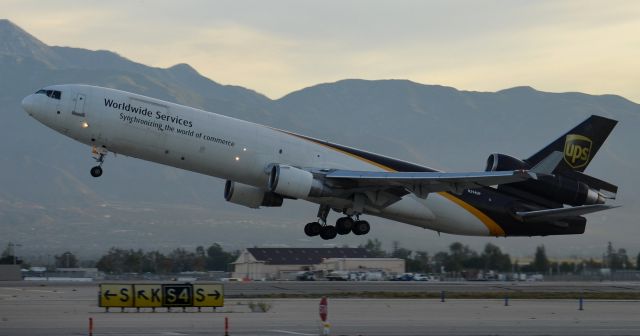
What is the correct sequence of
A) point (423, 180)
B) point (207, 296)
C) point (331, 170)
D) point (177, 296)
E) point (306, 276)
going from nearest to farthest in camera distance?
point (177, 296)
point (207, 296)
point (423, 180)
point (331, 170)
point (306, 276)

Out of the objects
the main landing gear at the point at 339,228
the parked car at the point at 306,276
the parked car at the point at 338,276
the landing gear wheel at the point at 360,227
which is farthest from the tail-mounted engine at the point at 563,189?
the parked car at the point at 306,276

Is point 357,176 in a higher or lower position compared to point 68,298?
higher

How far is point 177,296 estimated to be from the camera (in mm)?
42875

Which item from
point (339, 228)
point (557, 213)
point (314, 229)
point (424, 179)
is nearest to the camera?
point (424, 179)

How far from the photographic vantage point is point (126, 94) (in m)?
47.1

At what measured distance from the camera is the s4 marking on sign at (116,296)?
42.5 meters

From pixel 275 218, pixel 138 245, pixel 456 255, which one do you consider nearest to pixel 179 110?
pixel 456 255

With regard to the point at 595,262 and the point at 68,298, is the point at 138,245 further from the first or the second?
the point at 68,298

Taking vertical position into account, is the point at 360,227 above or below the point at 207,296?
above

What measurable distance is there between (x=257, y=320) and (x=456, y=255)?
54654mm

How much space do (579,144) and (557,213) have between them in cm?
406

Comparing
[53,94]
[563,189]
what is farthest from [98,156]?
[563,189]

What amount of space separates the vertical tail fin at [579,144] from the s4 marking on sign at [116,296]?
21573 millimetres

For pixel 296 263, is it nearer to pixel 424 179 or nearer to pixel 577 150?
pixel 577 150
